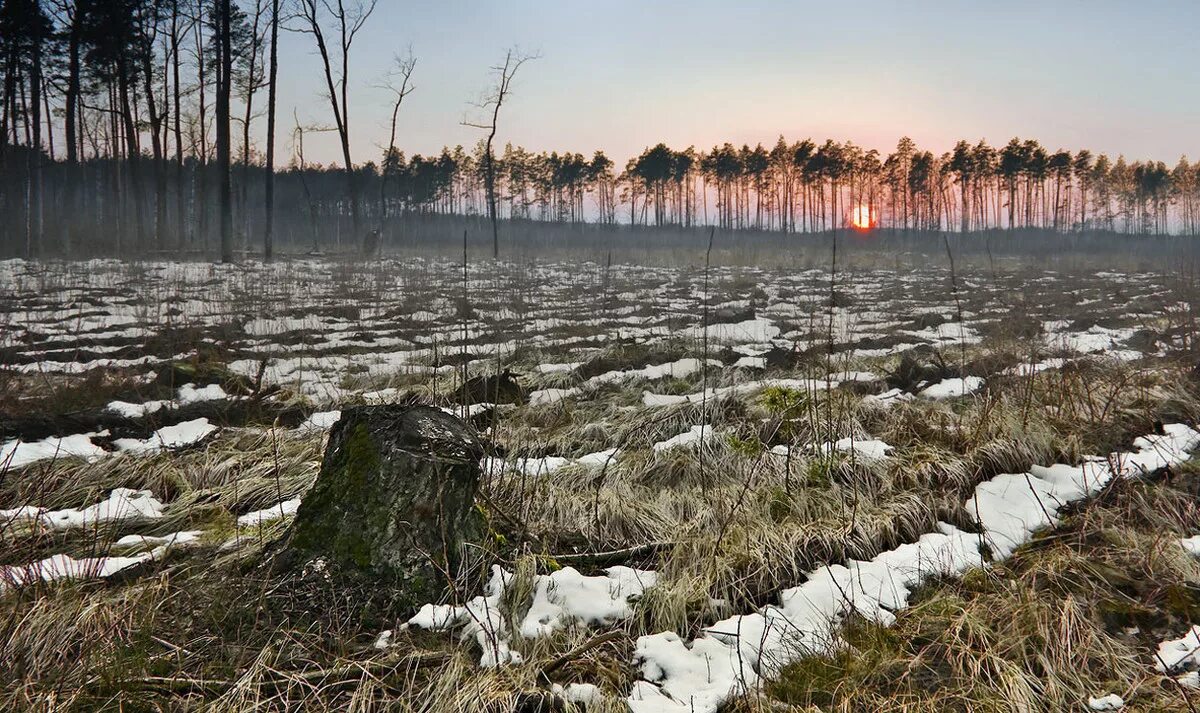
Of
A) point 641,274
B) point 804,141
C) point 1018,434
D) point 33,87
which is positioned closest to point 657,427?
point 1018,434

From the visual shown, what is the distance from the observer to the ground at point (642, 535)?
176 cm

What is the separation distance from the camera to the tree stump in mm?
2143

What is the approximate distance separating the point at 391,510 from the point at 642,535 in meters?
1.19

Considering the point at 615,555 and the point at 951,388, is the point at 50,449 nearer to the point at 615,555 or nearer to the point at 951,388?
the point at 615,555

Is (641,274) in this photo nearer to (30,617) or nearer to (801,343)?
(801,343)

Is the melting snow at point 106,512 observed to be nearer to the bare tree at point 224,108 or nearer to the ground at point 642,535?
the ground at point 642,535

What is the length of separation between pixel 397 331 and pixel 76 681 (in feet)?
22.2

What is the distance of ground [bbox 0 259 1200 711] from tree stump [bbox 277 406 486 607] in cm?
13

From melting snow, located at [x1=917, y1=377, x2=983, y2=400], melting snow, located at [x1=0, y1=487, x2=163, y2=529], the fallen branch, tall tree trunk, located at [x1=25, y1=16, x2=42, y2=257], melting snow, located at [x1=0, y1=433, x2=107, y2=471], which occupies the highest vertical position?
tall tree trunk, located at [x1=25, y1=16, x2=42, y2=257]

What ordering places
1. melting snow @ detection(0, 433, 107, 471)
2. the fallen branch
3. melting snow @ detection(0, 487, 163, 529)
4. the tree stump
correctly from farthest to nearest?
melting snow @ detection(0, 433, 107, 471), melting snow @ detection(0, 487, 163, 529), the fallen branch, the tree stump

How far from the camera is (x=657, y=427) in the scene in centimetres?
423

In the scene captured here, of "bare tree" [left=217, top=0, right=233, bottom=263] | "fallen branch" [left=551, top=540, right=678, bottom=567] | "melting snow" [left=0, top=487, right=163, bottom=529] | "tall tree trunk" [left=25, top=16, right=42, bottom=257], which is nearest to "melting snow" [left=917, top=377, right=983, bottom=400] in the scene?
"fallen branch" [left=551, top=540, right=678, bottom=567]

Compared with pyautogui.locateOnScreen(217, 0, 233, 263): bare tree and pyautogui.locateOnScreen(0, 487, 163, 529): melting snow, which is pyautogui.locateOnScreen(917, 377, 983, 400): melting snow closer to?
pyautogui.locateOnScreen(0, 487, 163, 529): melting snow

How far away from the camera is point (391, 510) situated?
2182mm
